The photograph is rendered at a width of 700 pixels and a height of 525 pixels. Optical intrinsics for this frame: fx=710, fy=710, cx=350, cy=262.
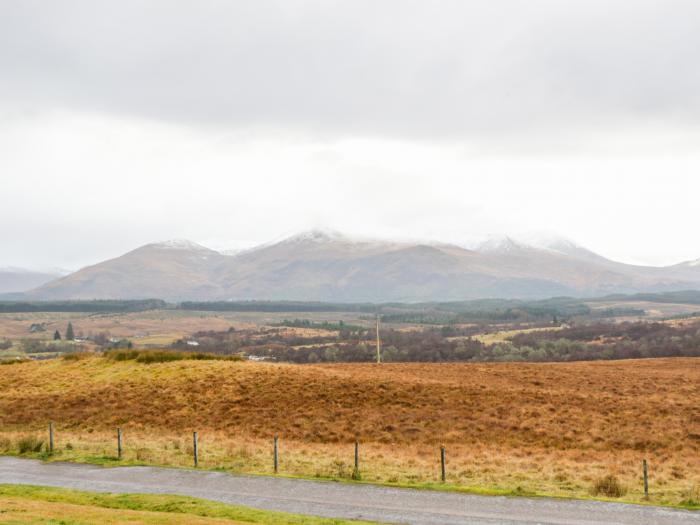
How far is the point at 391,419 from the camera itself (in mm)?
49531

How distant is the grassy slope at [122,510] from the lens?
22562 mm

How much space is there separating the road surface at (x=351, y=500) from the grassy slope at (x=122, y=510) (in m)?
1.34

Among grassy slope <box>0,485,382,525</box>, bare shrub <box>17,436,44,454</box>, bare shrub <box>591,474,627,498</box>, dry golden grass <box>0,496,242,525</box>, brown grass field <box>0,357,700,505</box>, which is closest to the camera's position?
dry golden grass <box>0,496,242,525</box>

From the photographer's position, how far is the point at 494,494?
27531mm

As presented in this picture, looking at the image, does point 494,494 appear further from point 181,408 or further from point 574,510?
point 181,408

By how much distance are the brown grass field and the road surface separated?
2037 millimetres

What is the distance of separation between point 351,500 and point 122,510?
323 inches

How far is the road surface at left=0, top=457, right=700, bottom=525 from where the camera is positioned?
23812 mm

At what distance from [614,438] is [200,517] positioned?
28.1 meters

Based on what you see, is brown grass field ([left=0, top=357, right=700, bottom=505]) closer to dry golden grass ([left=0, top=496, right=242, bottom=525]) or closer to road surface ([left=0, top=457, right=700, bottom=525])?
road surface ([left=0, top=457, right=700, bottom=525])

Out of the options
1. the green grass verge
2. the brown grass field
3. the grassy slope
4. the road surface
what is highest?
the grassy slope

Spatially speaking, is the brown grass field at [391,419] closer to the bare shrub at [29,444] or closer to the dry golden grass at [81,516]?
the bare shrub at [29,444]

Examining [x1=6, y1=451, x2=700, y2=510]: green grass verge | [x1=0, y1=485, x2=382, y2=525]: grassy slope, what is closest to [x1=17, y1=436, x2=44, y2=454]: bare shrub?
[x1=6, y1=451, x2=700, y2=510]: green grass verge

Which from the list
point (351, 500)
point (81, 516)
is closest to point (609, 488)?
point (351, 500)
